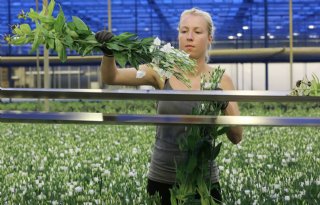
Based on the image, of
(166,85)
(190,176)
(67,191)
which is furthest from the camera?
(67,191)

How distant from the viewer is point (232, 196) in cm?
432

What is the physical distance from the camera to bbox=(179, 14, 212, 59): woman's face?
2.82 meters

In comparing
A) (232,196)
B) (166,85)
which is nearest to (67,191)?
(232,196)

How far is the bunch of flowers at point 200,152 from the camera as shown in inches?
92.2

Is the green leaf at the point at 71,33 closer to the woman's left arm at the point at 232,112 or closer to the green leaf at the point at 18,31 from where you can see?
the green leaf at the point at 18,31

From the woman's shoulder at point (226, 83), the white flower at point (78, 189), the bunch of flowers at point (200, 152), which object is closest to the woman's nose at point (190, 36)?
the woman's shoulder at point (226, 83)

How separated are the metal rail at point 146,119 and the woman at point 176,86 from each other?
46 cm

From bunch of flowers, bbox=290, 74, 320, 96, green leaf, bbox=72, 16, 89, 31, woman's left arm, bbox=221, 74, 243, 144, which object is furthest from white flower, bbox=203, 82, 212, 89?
green leaf, bbox=72, 16, 89, 31

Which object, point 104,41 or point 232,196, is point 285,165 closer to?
point 232,196

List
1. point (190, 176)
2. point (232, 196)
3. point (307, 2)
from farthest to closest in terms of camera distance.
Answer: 1. point (307, 2)
2. point (232, 196)
3. point (190, 176)

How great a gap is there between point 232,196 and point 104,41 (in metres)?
2.48

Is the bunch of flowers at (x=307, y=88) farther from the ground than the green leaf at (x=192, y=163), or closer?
farther from the ground

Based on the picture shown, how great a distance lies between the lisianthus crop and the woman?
0.44 metres

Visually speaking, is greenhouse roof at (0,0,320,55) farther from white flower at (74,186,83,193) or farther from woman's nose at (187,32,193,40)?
woman's nose at (187,32,193,40)
